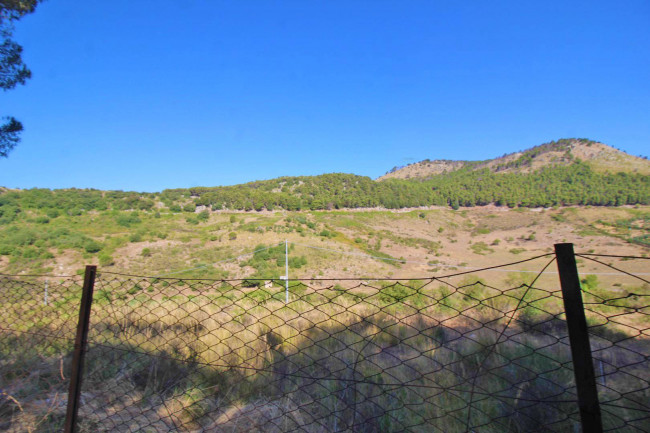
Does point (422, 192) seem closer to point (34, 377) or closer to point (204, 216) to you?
point (204, 216)

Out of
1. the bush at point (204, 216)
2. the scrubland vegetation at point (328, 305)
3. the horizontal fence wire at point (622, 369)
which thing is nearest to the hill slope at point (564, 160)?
the scrubland vegetation at point (328, 305)

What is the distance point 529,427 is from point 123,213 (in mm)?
51047

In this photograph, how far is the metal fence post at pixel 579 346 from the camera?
4.83ft

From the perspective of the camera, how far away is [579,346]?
150cm

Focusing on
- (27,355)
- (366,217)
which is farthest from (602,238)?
(27,355)

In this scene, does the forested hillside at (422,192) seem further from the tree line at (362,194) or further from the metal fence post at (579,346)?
the metal fence post at (579,346)

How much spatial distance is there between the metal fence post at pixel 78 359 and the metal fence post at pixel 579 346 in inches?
112

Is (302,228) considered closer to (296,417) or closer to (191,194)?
(191,194)

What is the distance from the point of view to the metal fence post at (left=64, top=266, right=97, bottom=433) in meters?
2.29

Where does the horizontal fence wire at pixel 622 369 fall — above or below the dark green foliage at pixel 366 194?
below

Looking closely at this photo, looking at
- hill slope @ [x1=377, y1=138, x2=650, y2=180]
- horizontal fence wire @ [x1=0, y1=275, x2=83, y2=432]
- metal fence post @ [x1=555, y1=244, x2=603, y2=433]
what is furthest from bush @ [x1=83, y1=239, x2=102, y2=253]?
hill slope @ [x1=377, y1=138, x2=650, y2=180]

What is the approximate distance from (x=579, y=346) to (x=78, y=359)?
295 centimetres

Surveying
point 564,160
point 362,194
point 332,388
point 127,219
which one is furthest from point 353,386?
point 564,160

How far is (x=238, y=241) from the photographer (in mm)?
35312
